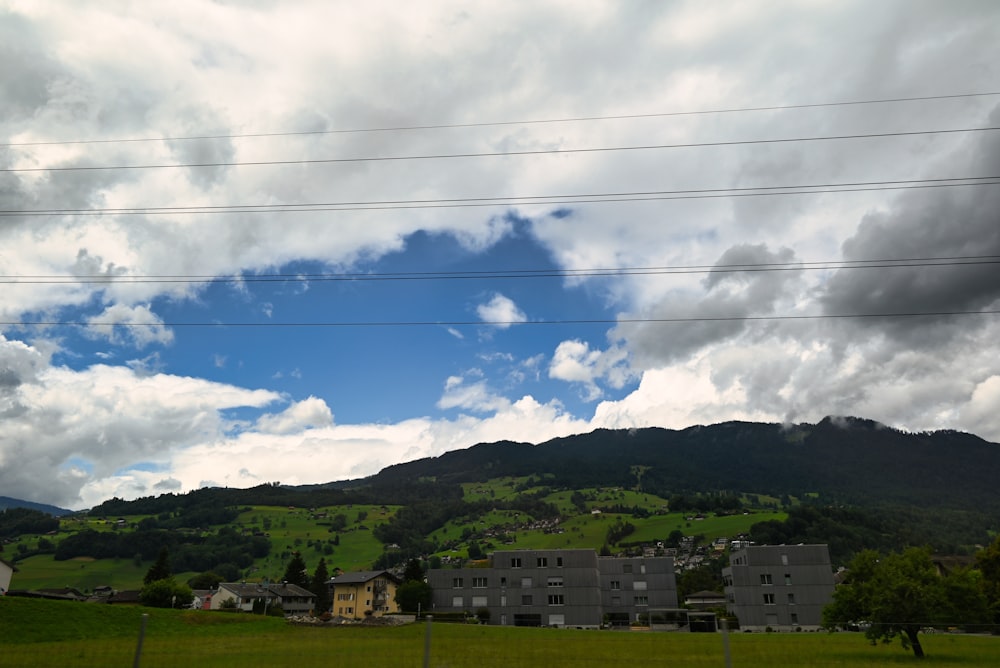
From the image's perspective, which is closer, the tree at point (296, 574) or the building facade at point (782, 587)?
the building facade at point (782, 587)

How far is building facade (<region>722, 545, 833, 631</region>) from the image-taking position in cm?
9525

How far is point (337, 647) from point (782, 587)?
96847mm

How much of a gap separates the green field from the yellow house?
5538cm

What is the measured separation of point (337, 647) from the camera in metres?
19.1

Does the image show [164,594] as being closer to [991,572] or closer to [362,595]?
[362,595]

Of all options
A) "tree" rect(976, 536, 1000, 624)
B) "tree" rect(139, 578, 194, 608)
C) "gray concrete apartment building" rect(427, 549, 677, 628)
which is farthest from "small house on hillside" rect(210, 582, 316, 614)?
"tree" rect(976, 536, 1000, 624)

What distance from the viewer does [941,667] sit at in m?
30.1

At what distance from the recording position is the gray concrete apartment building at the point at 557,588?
104 m

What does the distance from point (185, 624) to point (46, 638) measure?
41.7 feet

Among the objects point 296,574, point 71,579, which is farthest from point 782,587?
point 71,579

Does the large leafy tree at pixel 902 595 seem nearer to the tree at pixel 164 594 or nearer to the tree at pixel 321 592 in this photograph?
the tree at pixel 164 594

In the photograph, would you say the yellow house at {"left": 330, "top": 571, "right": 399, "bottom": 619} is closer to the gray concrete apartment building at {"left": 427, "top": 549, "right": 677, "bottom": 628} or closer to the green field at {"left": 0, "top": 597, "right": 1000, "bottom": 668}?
the gray concrete apartment building at {"left": 427, "top": 549, "right": 677, "bottom": 628}

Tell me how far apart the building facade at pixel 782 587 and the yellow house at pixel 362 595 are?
208ft

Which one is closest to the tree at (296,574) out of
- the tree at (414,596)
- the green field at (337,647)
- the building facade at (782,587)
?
the tree at (414,596)
